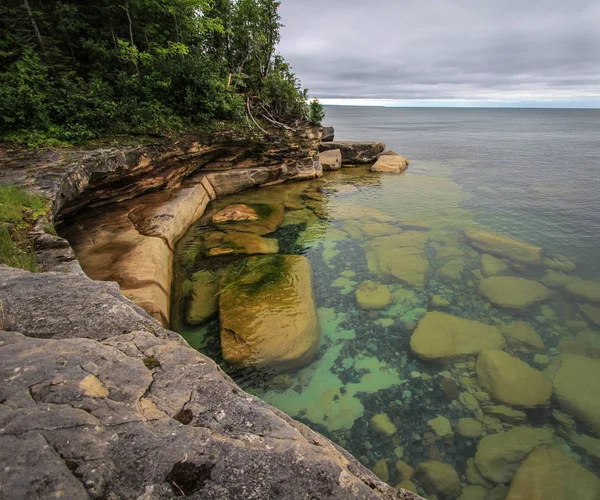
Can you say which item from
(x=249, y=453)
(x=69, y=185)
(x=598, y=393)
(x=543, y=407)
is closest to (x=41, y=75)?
(x=69, y=185)

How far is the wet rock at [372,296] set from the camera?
9312 mm

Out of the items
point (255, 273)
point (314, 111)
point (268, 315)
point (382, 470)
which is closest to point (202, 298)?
point (255, 273)

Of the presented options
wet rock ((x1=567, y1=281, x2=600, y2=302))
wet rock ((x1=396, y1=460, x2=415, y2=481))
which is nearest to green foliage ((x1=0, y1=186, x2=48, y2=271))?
wet rock ((x1=396, y1=460, x2=415, y2=481))

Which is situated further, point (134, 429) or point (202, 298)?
point (202, 298)

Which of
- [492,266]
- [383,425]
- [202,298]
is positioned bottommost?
[383,425]

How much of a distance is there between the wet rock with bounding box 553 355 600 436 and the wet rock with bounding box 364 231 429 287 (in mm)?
4115

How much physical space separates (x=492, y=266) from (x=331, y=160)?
1809 cm

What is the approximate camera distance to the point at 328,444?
3.28 meters

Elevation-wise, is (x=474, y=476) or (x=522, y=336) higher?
(x=522, y=336)

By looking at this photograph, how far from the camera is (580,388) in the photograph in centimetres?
670

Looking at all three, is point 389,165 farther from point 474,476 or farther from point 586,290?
point 474,476

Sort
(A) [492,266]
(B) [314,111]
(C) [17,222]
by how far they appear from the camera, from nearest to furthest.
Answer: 1. (C) [17,222]
2. (A) [492,266]
3. (B) [314,111]

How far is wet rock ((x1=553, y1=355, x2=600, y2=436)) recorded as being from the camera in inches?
245

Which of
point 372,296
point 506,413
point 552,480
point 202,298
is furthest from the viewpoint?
point 372,296
